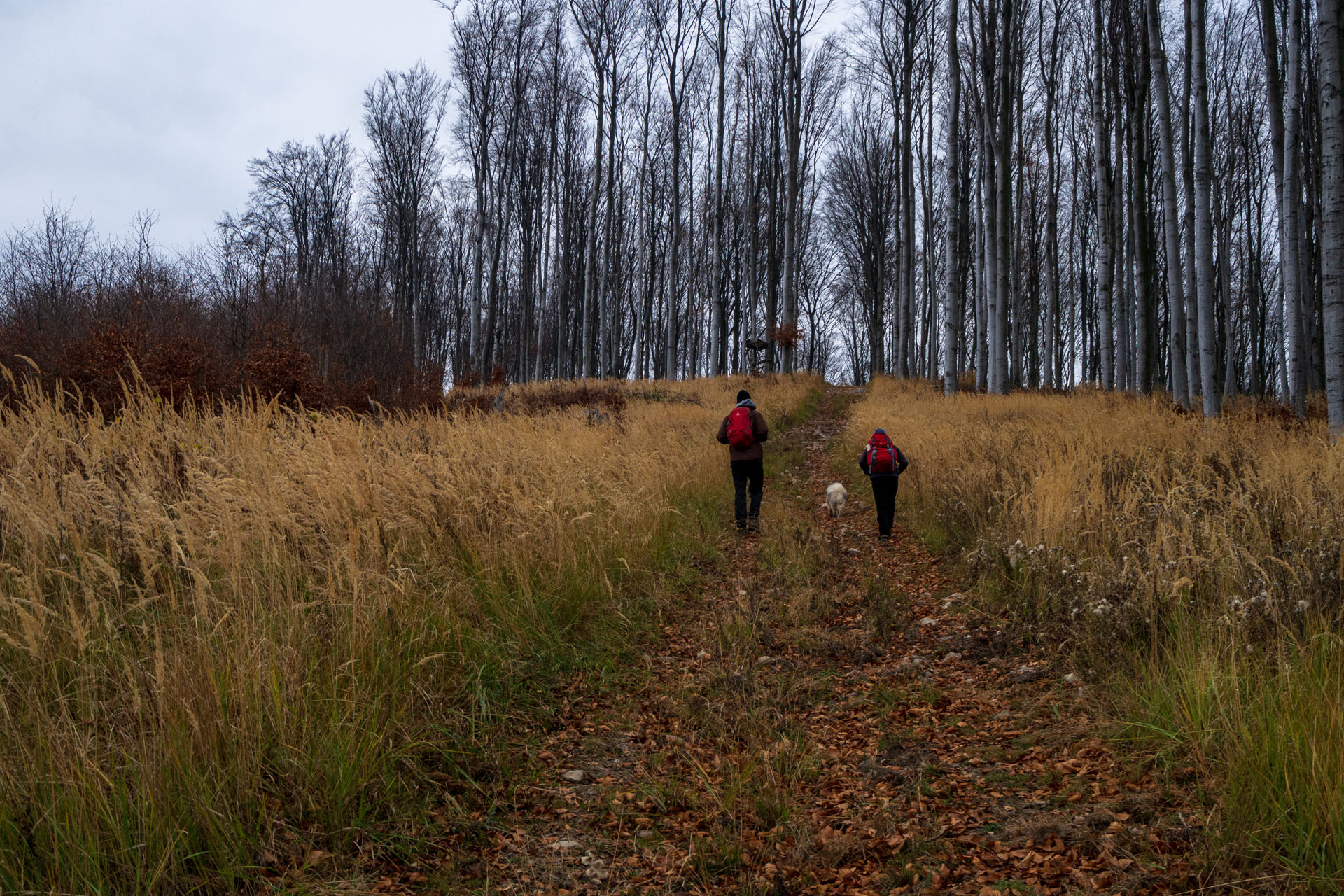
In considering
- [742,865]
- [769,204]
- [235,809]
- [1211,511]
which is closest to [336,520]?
[235,809]

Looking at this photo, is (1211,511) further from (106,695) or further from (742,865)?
(106,695)

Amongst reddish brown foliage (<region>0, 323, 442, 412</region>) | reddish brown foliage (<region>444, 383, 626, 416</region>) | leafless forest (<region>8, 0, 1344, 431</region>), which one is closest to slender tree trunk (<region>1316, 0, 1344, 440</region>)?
leafless forest (<region>8, 0, 1344, 431</region>)

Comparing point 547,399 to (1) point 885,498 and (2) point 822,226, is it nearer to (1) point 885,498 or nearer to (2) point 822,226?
(1) point 885,498

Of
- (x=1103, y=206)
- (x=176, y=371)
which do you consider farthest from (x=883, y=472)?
(x=1103, y=206)

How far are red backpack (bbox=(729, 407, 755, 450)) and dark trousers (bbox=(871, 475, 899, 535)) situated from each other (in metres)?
1.58

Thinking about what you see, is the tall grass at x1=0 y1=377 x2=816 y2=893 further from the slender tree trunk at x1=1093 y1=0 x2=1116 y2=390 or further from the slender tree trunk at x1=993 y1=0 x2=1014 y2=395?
the slender tree trunk at x1=1093 y1=0 x2=1116 y2=390

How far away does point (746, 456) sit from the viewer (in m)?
8.84

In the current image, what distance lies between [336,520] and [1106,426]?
915cm

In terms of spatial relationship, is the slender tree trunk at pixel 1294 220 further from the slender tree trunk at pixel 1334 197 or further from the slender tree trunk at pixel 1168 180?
the slender tree trunk at pixel 1334 197

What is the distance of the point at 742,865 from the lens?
2668 mm

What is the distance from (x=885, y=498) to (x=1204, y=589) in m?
4.33

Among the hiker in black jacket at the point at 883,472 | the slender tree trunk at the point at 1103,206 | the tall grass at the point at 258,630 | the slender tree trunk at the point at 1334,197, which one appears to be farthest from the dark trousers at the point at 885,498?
the slender tree trunk at the point at 1103,206

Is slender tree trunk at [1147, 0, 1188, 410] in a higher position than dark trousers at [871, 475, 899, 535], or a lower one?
higher

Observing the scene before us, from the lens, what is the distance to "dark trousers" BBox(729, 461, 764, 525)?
8812 mm
